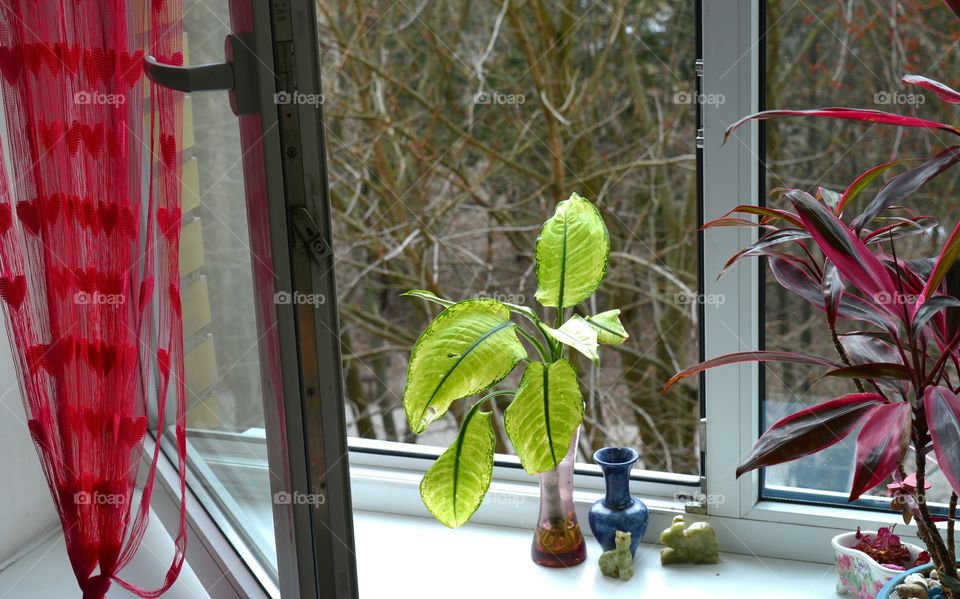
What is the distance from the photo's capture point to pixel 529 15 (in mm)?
2668

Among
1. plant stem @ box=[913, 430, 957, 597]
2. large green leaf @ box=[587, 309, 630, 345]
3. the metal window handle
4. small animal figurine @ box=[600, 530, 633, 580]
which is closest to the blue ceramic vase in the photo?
small animal figurine @ box=[600, 530, 633, 580]

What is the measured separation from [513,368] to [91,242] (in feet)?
1.98

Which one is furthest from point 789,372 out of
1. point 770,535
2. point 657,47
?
point 657,47

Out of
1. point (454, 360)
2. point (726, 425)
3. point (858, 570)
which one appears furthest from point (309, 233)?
point (858, 570)

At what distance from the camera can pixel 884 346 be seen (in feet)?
3.83

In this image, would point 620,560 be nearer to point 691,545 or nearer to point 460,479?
point 691,545

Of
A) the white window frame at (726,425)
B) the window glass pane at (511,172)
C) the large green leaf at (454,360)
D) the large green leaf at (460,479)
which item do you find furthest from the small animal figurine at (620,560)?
the window glass pane at (511,172)

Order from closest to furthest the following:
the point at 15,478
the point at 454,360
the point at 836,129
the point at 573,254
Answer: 1. the point at 454,360
2. the point at 573,254
3. the point at 15,478
4. the point at 836,129

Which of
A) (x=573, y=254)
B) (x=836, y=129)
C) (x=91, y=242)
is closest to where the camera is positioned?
(x=91, y=242)

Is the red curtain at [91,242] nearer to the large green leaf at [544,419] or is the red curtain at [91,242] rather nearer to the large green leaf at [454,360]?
the large green leaf at [454,360]

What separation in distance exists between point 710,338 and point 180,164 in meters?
0.91

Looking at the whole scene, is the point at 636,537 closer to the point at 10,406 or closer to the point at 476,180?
the point at 10,406

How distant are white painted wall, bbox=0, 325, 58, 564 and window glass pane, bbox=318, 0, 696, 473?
1.23m

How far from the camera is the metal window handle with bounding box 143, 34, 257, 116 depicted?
3.49ft
